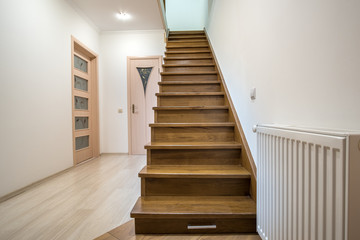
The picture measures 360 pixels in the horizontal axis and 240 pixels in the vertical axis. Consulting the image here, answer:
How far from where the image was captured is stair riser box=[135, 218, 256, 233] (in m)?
1.12

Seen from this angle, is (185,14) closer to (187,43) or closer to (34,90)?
(187,43)

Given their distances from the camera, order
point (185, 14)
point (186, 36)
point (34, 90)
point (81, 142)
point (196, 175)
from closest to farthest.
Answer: point (196, 175) < point (34, 90) < point (81, 142) < point (186, 36) < point (185, 14)

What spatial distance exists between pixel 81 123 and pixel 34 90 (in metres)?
1.14

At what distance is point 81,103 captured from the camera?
3189 mm

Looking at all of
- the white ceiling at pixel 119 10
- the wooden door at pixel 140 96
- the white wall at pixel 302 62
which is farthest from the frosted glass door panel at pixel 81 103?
the white wall at pixel 302 62

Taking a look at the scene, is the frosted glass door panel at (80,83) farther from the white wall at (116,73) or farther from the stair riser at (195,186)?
the stair riser at (195,186)

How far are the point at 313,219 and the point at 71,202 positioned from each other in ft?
5.74

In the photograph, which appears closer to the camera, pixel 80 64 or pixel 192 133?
pixel 192 133

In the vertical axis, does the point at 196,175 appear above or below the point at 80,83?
below

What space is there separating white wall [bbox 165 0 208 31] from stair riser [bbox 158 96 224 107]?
3.28 m

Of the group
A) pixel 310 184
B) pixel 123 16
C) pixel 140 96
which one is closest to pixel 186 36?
pixel 123 16

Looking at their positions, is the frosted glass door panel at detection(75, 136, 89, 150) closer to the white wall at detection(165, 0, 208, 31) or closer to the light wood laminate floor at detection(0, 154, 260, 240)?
the light wood laminate floor at detection(0, 154, 260, 240)

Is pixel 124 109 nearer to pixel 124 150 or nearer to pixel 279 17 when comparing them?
pixel 124 150

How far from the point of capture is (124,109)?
377 centimetres
